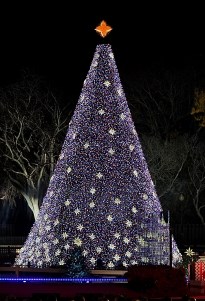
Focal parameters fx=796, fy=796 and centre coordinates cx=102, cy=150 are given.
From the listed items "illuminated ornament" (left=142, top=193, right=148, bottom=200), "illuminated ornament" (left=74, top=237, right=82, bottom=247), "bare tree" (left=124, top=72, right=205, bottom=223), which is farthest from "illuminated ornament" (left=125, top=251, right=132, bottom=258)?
"bare tree" (left=124, top=72, right=205, bottom=223)

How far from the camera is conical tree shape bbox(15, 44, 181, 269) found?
25766 mm

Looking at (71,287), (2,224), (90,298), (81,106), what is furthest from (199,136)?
(90,298)

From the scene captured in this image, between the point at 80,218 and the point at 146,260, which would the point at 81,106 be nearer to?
the point at 80,218

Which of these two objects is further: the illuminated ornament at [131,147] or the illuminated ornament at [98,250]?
the illuminated ornament at [131,147]

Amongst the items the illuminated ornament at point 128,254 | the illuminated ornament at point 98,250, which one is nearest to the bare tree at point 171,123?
the illuminated ornament at point 128,254

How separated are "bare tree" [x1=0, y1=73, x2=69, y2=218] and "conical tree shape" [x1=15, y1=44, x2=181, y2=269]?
10.9 metres

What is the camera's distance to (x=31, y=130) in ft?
127

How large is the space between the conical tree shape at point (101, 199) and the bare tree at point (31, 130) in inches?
429

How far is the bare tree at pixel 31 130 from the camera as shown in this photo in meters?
37.5

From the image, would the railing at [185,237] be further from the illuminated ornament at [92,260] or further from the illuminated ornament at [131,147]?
the illuminated ornament at [92,260]

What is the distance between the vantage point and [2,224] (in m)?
46.8

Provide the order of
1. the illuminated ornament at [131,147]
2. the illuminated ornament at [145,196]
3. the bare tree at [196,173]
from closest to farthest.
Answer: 1. the illuminated ornament at [145,196]
2. the illuminated ornament at [131,147]
3. the bare tree at [196,173]

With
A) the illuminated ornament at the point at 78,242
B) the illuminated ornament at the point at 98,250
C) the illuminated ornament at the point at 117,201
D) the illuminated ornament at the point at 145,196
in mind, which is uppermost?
the illuminated ornament at the point at 145,196

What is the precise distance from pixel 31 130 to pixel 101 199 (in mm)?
13332
